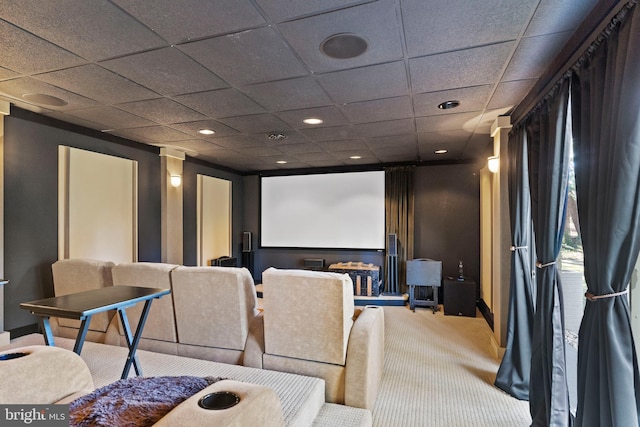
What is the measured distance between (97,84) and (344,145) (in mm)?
2984

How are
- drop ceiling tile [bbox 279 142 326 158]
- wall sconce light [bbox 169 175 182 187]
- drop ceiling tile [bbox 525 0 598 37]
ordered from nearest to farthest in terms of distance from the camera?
1. drop ceiling tile [bbox 525 0 598 37]
2. drop ceiling tile [bbox 279 142 326 158]
3. wall sconce light [bbox 169 175 182 187]

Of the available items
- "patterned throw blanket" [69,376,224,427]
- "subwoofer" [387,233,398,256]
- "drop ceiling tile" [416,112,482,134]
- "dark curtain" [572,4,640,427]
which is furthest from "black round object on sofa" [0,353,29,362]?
"subwoofer" [387,233,398,256]

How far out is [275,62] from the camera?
217 cm

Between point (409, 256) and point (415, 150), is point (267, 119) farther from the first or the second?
point (409, 256)

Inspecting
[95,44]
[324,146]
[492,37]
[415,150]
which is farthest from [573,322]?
[95,44]

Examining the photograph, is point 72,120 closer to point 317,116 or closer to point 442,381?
point 317,116

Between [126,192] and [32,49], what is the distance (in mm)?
2593

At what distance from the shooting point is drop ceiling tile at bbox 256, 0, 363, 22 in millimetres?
1577

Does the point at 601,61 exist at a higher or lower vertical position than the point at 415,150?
lower

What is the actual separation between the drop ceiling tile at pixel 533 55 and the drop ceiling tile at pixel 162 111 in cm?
283

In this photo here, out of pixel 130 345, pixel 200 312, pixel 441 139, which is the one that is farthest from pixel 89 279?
pixel 441 139

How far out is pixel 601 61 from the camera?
152 centimetres

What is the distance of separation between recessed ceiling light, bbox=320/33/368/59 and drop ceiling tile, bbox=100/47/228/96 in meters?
0.95

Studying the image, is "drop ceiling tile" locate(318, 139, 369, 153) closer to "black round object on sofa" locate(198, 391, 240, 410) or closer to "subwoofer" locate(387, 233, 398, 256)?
"subwoofer" locate(387, 233, 398, 256)
